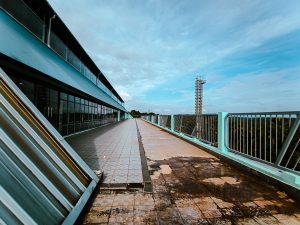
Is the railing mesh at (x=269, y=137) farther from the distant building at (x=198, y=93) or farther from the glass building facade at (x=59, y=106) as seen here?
the distant building at (x=198, y=93)

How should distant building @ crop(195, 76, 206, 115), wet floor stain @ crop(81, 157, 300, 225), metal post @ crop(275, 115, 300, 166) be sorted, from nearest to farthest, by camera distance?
wet floor stain @ crop(81, 157, 300, 225) → metal post @ crop(275, 115, 300, 166) → distant building @ crop(195, 76, 206, 115)

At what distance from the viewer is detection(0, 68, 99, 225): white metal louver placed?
2.33 meters

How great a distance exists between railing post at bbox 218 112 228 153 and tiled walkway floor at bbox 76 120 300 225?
1.68 m

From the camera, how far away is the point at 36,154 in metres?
3.12

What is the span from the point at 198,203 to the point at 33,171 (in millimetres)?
2595

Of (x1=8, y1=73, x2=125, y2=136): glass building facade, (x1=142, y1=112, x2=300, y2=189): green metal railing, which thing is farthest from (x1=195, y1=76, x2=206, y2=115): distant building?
(x1=142, y1=112, x2=300, y2=189): green metal railing

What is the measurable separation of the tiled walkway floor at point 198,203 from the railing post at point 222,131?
66.2 inches

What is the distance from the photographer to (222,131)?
7078mm

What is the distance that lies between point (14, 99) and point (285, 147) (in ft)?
15.4

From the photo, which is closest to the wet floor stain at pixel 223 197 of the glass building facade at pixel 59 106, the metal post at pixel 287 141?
the metal post at pixel 287 141

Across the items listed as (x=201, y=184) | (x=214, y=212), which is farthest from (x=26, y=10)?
(x=214, y=212)

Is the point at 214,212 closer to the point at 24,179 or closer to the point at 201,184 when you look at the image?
the point at 201,184

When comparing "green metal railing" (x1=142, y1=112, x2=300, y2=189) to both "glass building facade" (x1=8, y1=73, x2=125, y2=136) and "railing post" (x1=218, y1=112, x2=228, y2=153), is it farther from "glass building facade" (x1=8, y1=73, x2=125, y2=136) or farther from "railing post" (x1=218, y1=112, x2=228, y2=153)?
"glass building facade" (x1=8, y1=73, x2=125, y2=136)

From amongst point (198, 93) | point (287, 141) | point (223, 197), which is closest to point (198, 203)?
point (223, 197)
